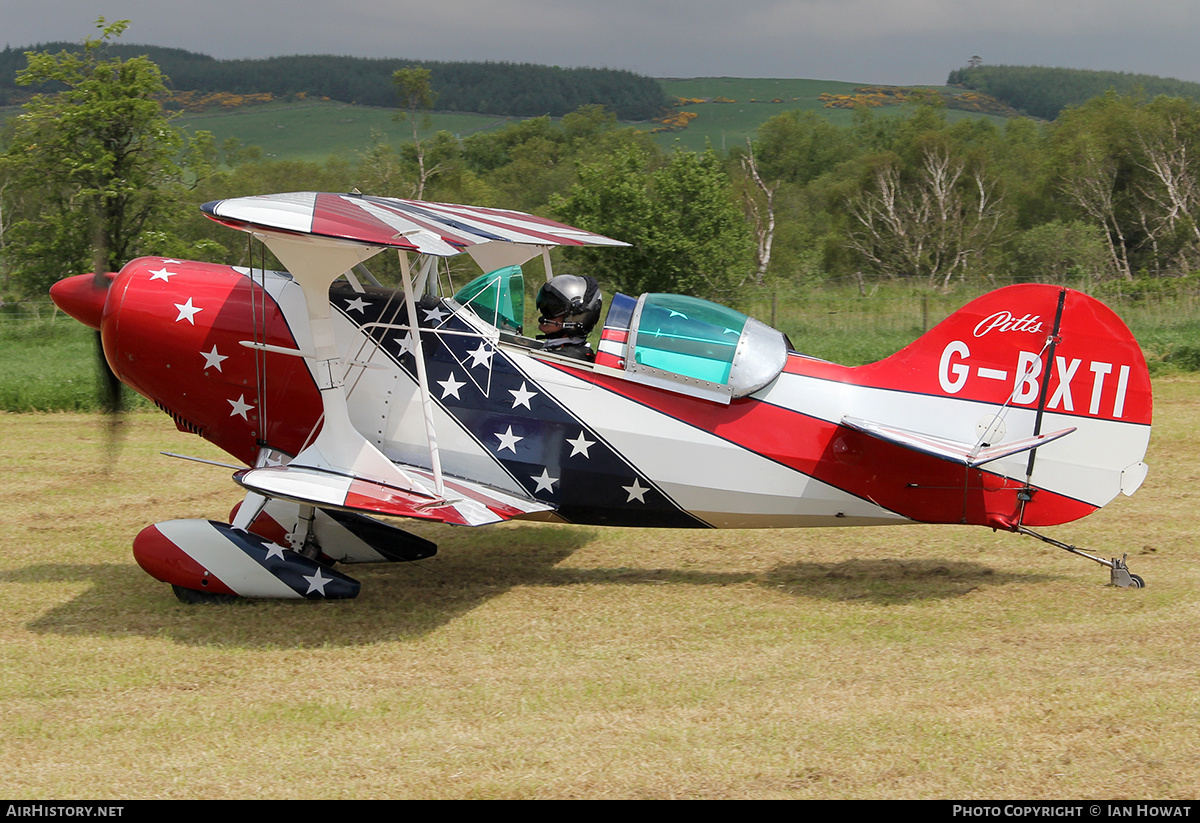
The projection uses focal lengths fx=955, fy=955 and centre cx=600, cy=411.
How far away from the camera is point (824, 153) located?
7075 cm

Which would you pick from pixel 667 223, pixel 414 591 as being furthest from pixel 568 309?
pixel 667 223

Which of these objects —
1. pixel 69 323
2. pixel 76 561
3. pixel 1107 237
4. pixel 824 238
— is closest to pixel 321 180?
pixel 824 238

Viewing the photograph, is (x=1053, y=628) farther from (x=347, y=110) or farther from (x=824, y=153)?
(x=347, y=110)

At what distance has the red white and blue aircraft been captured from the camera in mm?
6027

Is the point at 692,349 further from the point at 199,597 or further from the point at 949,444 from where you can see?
the point at 199,597

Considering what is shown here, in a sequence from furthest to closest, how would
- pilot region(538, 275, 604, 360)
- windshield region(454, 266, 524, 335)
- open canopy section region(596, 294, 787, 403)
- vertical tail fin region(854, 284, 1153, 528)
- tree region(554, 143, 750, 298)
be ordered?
1. tree region(554, 143, 750, 298)
2. pilot region(538, 275, 604, 360)
3. windshield region(454, 266, 524, 335)
4. open canopy section region(596, 294, 787, 403)
5. vertical tail fin region(854, 284, 1153, 528)

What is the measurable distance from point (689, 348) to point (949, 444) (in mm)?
1791

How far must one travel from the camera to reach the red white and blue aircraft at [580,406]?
6027 mm

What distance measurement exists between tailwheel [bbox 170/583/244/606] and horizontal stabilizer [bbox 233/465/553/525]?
1100mm

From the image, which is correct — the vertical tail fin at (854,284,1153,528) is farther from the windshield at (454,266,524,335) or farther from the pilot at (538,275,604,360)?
the windshield at (454,266,524,335)

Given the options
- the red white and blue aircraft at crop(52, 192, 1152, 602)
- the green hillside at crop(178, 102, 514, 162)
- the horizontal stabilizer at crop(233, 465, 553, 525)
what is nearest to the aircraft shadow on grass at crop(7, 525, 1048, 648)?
the red white and blue aircraft at crop(52, 192, 1152, 602)

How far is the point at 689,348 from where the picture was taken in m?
6.47

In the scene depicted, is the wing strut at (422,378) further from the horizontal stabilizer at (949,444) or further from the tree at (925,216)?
the tree at (925,216)

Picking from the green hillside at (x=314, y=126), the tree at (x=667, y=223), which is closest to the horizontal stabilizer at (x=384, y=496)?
the tree at (x=667, y=223)
